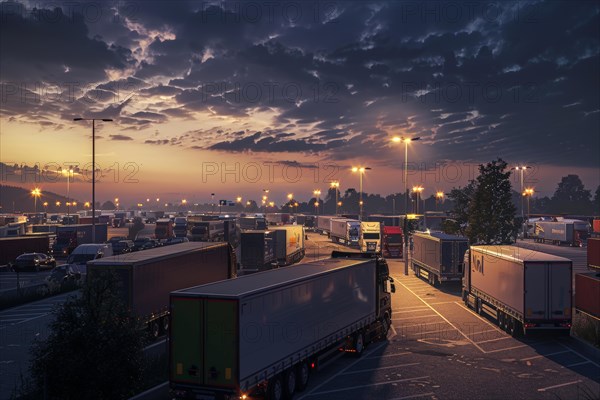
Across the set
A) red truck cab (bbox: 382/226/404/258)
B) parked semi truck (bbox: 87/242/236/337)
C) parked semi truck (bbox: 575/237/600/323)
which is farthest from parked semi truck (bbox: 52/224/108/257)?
parked semi truck (bbox: 575/237/600/323)

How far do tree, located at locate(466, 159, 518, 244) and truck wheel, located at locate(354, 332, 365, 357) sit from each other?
3278 centimetres

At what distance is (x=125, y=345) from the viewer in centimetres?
1255

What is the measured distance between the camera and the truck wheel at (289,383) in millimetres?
14633

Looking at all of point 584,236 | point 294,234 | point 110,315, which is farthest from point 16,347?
point 584,236

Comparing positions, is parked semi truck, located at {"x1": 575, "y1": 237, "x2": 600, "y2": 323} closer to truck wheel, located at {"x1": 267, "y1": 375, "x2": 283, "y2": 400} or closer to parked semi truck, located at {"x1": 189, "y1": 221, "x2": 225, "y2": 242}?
truck wheel, located at {"x1": 267, "y1": 375, "x2": 283, "y2": 400}

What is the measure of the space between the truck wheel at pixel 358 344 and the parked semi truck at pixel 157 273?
7424 mm

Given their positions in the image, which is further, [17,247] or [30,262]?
[17,247]

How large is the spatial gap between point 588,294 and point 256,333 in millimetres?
19288

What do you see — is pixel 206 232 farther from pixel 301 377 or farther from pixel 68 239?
pixel 301 377

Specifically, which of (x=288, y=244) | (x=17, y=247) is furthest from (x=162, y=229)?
(x=288, y=244)

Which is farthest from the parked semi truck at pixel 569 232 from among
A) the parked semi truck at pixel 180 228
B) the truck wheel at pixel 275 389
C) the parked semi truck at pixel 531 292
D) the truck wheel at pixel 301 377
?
the truck wheel at pixel 275 389

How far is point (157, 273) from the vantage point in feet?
69.2

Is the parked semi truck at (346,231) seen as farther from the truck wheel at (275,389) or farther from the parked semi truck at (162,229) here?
the truck wheel at (275,389)

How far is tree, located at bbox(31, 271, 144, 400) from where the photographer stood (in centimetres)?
1209
